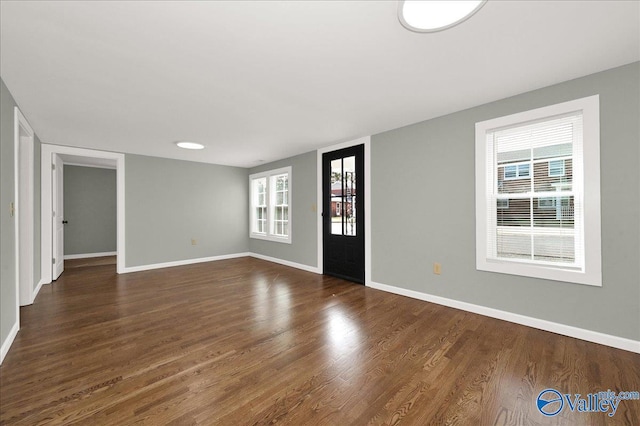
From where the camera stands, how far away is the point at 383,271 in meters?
3.96

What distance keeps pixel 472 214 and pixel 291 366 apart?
8.52 ft

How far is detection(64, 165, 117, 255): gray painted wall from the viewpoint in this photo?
6.68 meters

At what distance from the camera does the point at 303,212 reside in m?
5.38

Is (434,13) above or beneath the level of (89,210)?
above

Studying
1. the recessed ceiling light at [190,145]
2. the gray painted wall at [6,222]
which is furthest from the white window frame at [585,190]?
the gray painted wall at [6,222]

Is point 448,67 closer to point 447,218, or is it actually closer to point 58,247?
point 447,218

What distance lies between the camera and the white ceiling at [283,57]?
61.9 inches

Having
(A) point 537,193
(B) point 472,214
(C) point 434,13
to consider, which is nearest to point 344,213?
(B) point 472,214

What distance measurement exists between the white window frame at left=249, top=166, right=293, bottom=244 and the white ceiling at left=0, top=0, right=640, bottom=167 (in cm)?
249

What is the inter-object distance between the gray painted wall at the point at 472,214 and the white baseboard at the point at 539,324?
5 cm

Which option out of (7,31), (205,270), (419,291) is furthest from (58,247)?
(419,291)

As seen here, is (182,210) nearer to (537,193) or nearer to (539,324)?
(537,193)

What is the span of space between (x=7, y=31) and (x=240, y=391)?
2.86 meters

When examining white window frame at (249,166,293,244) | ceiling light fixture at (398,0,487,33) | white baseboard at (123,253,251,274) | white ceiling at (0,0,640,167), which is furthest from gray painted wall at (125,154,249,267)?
ceiling light fixture at (398,0,487,33)
